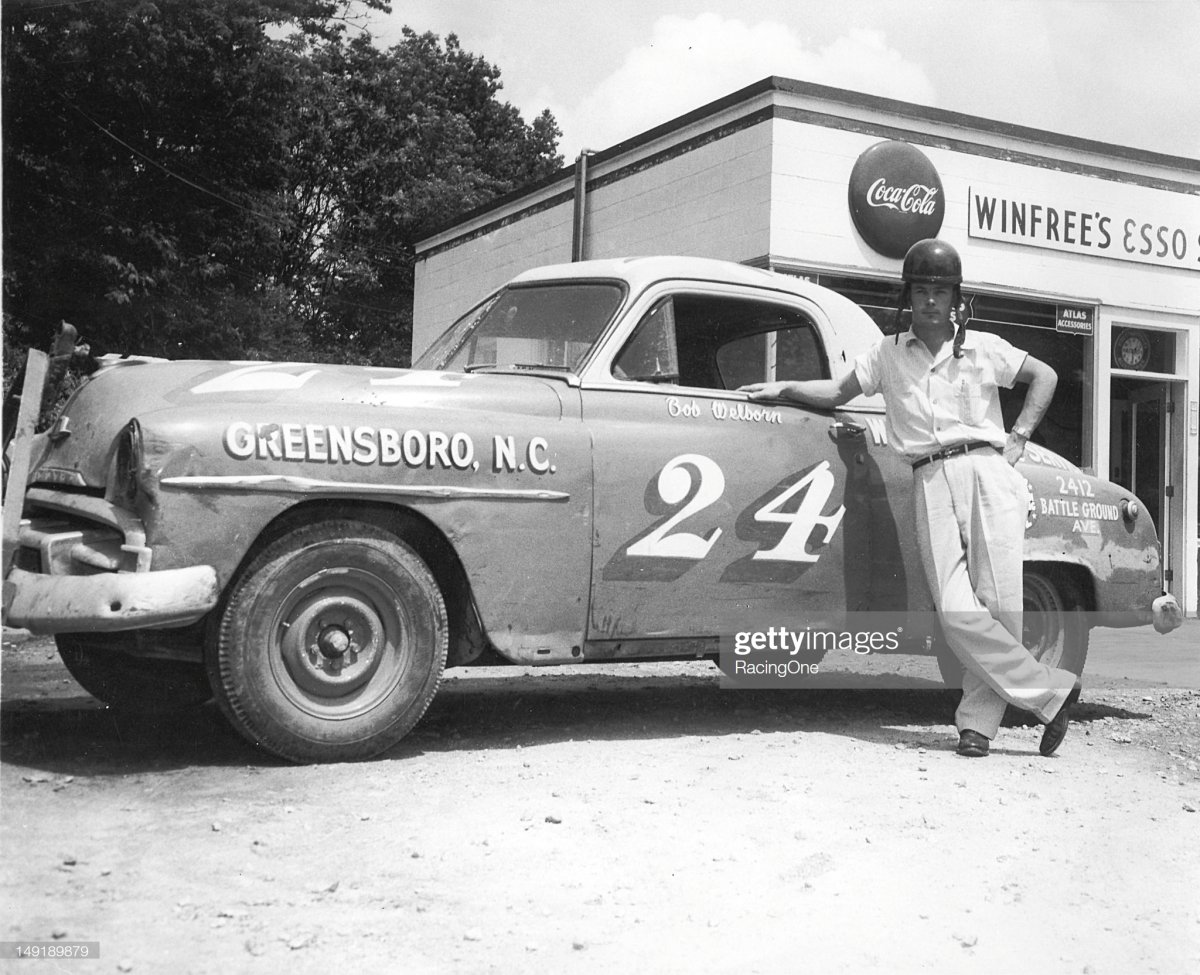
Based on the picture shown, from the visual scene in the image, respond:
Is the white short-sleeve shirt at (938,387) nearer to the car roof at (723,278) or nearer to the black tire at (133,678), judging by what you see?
the car roof at (723,278)

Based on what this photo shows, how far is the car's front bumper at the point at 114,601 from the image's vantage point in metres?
3.98

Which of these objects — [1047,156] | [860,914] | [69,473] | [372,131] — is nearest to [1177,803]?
[860,914]

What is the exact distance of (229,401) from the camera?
4359 mm

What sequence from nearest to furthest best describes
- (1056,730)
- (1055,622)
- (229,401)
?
1. (229,401)
2. (1056,730)
3. (1055,622)

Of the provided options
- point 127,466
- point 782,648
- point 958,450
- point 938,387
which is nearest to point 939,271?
point 938,387

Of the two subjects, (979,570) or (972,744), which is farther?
(979,570)

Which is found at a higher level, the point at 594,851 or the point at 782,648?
the point at 782,648

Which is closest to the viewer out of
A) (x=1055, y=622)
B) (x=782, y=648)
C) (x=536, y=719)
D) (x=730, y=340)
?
(x=782, y=648)

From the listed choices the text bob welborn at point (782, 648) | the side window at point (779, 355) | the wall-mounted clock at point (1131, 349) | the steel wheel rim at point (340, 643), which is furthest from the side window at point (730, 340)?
the wall-mounted clock at point (1131, 349)

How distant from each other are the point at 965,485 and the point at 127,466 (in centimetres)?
315

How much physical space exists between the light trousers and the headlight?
3007 mm

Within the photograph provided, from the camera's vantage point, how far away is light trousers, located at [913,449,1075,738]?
5.13 metres

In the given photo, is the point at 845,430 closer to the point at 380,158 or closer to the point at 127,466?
the point at 127,466

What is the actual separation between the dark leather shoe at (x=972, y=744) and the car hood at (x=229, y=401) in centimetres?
202
